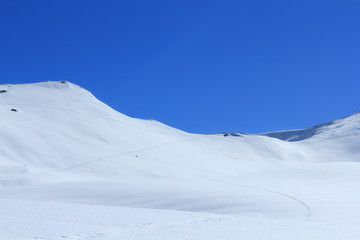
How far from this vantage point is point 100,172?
20859 millimetres

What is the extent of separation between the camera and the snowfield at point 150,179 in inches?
216

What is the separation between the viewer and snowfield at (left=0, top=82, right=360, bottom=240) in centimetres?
548

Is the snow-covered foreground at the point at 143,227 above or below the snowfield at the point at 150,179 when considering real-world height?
below

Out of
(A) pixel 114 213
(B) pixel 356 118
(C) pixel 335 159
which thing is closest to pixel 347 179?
(A) pixel 114 213

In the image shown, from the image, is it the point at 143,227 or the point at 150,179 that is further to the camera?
the point at 150,179

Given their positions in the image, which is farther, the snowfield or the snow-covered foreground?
the snowfield

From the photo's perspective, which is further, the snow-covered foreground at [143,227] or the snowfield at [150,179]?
the snowfield at [150,179]

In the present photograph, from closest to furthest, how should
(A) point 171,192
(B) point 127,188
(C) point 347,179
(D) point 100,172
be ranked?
(A) point 171,192
(B) point 127,188
(C) point 347,179
(D) point 100,172

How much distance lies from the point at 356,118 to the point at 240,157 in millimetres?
33264

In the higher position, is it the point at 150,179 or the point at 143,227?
the point at 150,179

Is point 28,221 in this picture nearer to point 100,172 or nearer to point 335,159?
point 100,172

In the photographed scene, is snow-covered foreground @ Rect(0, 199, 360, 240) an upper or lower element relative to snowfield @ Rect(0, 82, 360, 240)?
lower

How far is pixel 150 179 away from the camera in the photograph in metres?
16.0

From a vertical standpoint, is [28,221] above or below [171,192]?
below
